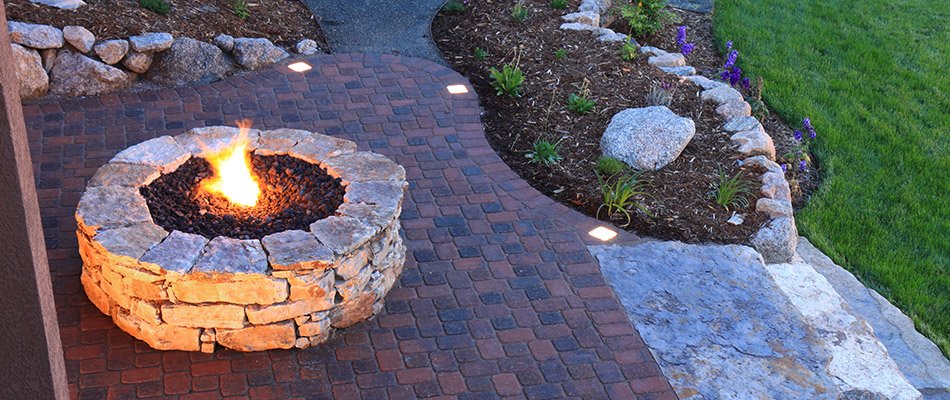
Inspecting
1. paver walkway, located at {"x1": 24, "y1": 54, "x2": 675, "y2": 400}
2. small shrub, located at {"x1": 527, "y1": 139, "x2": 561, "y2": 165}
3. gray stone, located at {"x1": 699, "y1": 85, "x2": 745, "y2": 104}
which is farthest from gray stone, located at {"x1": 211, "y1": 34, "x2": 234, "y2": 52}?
gray stone, located at {"x1": 699, "y1": 85, "x2": 745, "y2": 104}

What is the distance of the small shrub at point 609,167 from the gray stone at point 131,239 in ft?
11.4

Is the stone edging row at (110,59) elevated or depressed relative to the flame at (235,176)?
depressed

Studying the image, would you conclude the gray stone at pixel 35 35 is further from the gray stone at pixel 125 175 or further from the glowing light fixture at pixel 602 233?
the glowing light fixture at pixel 602 233

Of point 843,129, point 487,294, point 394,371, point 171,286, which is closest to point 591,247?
point 487,294

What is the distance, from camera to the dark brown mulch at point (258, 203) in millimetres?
6031

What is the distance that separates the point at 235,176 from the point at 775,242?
12.5 ft

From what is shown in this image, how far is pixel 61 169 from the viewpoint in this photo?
24.2 feet

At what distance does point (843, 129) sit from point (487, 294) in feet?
15.0

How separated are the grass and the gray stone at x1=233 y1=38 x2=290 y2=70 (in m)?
4.74

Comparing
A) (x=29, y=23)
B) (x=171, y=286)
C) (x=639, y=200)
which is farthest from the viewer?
(x=29, y=23)

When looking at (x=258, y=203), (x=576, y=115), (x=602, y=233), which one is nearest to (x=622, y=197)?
(x=602, y=233)

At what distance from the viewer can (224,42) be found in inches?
353

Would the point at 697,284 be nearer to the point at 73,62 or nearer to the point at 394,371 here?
the point at 394,371

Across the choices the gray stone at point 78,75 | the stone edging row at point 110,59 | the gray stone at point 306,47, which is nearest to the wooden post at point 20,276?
the stone edging row at point 110,59
